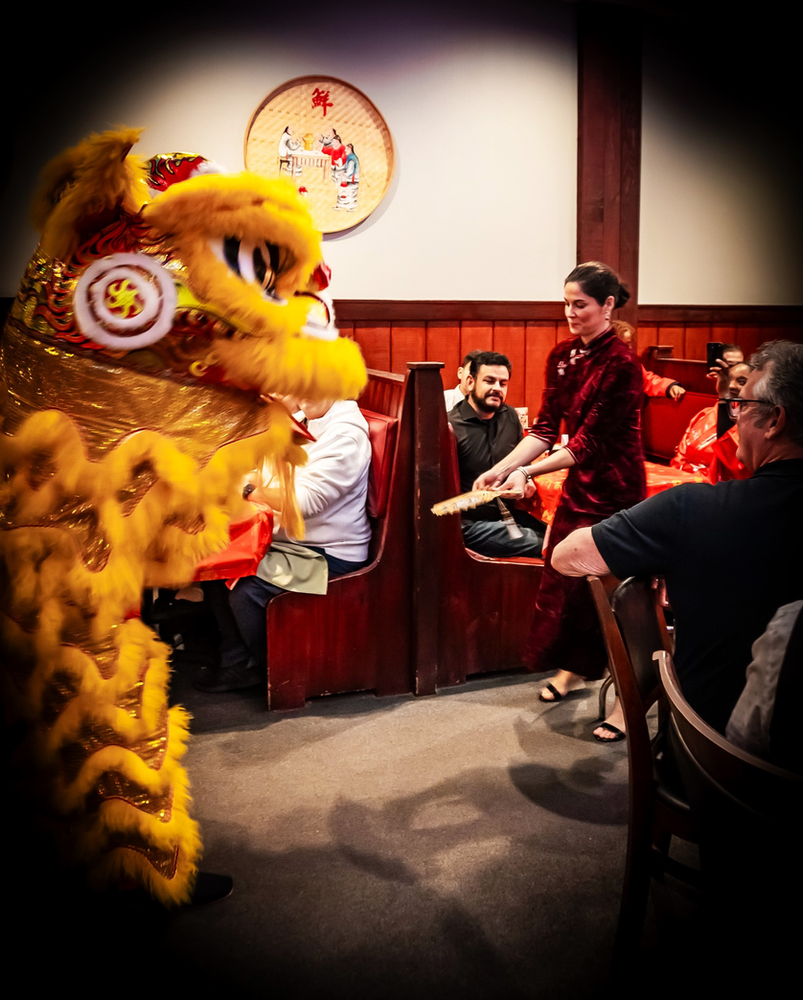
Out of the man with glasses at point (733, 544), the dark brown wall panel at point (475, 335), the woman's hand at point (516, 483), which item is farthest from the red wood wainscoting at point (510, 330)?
the man with glasses at point (733, 544)

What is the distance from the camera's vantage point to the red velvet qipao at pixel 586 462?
2395mm

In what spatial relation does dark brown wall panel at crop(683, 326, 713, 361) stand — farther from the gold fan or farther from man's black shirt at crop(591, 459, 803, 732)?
man's black shirt at crop(591, 459, 803, 732)

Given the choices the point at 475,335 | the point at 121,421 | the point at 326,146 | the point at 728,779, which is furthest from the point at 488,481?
the point at 326,146

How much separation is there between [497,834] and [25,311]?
1.57 m

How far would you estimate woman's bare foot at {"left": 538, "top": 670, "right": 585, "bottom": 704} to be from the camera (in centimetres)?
274

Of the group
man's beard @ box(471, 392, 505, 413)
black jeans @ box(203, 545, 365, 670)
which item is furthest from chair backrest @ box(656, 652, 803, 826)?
man's beard @ box(471, 392, 505, 413)

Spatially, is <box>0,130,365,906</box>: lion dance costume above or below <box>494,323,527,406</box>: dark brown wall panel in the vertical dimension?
below

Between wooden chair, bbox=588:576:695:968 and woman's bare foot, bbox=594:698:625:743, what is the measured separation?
937 millimetres

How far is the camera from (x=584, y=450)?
2410 millimetres

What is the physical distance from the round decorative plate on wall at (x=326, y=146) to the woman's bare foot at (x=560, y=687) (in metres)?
2.58

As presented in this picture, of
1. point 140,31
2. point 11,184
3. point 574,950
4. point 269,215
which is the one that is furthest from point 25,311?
point 140,31

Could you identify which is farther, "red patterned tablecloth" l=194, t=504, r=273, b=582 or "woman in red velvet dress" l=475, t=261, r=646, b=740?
"red patterned tablecloth" l=194, t=504, r=273, b=582

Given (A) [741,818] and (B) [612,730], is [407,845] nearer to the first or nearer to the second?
(B) [612,730]

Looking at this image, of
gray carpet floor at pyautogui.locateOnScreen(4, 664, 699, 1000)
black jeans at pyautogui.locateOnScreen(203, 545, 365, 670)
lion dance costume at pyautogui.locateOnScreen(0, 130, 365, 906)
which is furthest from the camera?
black jeans at pyautogui.locateOnScreen(203, 545, 365, 670)
